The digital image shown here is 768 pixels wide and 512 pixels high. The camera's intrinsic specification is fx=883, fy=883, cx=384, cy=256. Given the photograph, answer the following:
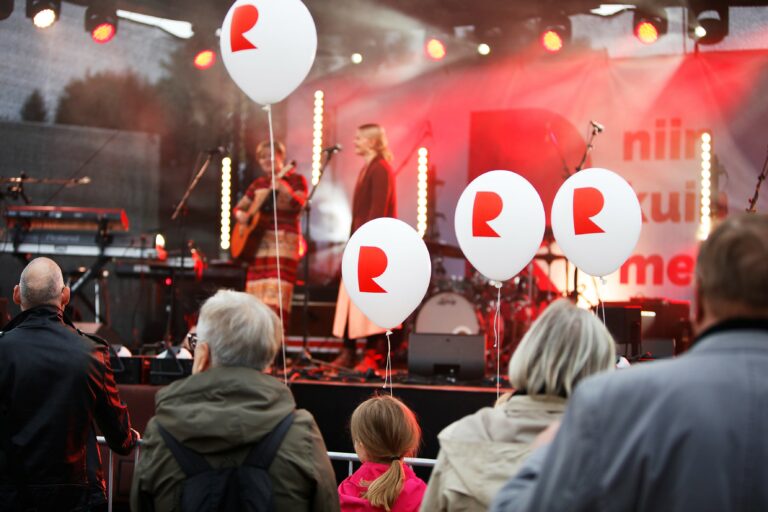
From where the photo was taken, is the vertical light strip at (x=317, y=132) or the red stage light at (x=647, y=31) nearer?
the red stage light at (x=647, y=31)

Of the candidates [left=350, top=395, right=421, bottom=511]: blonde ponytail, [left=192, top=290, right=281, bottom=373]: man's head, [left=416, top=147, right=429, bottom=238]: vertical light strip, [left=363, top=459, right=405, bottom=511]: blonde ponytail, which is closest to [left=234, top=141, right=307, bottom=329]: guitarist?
[left=416, top=147, right=429, bottom=238]: vertical light strip

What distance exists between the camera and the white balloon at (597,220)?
4230 millimetres

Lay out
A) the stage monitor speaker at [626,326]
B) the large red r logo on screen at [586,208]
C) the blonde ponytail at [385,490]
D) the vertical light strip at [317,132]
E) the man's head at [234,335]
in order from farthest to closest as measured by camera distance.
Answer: the vertical light strip at [317,132] → the stage monitor speaker at [626,326] → the large red r logo on screen at [586,208] → the blonde ponytail at [385,490] → the man's head at [234,335]

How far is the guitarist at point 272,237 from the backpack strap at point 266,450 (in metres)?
5.26

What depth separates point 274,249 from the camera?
24.7ft

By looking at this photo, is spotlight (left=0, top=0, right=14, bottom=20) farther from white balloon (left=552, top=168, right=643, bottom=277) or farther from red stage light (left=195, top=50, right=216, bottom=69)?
white balloon (left=552, top=168, right=643, bottom=277)

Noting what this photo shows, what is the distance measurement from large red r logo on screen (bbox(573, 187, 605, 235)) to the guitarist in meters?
3.49

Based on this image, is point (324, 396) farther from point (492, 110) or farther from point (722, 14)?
point (722, 14)

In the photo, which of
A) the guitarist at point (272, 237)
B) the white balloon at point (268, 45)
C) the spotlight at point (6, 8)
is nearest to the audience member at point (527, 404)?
the white balloon at point (268, 45)

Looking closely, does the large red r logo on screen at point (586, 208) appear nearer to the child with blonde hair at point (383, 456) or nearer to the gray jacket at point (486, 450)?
the child with blonde hair at point (383, 456)

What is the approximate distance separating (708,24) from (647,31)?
2.05 feet

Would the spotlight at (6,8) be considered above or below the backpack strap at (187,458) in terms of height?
above

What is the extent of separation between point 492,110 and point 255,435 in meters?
7.73

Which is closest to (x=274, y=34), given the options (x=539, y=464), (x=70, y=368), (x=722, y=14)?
(x=70, y=368)
